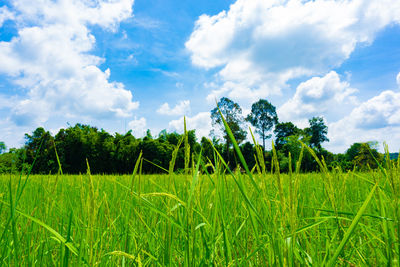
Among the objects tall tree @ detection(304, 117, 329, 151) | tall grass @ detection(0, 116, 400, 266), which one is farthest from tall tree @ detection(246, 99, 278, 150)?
tall grass @ detection(0, 116, 400, 266)

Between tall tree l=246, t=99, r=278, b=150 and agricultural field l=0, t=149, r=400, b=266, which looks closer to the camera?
agricultural field l=0, t=149, r=400, b=266

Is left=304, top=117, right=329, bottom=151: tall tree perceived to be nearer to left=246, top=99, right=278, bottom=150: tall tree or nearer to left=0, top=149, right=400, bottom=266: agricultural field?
left=246, top=99, right=278, bottom=150: tall tree

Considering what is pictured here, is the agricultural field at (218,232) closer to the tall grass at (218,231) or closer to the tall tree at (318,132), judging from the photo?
the tall grass at (218,231)

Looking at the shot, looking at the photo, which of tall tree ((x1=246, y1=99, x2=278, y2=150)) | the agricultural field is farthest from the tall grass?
tall tree ((x1=246, y1=99, x2=278, y2=150))

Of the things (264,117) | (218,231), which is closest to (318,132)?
(264,117)

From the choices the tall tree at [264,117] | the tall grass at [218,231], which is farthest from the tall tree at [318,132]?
the tall grass at [218,231]

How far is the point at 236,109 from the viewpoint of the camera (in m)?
41.3

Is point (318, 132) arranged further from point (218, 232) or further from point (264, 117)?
point (218, 232)

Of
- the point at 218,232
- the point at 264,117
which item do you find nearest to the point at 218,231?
the point at 218,232

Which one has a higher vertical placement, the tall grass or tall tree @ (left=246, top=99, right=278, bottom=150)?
tall tree @ (left=246, top=99, right=278, bottom=150)

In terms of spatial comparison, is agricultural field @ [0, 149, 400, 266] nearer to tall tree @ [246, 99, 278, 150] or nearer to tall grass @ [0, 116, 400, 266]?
tall grass @ [0, 116, 400, 266]

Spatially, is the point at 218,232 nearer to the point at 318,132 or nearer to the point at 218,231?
the point at 218,231

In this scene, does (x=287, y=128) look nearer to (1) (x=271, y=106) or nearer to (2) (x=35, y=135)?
(1) (x=271, y=106)

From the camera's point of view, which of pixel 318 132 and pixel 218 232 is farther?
pixel 318 132
